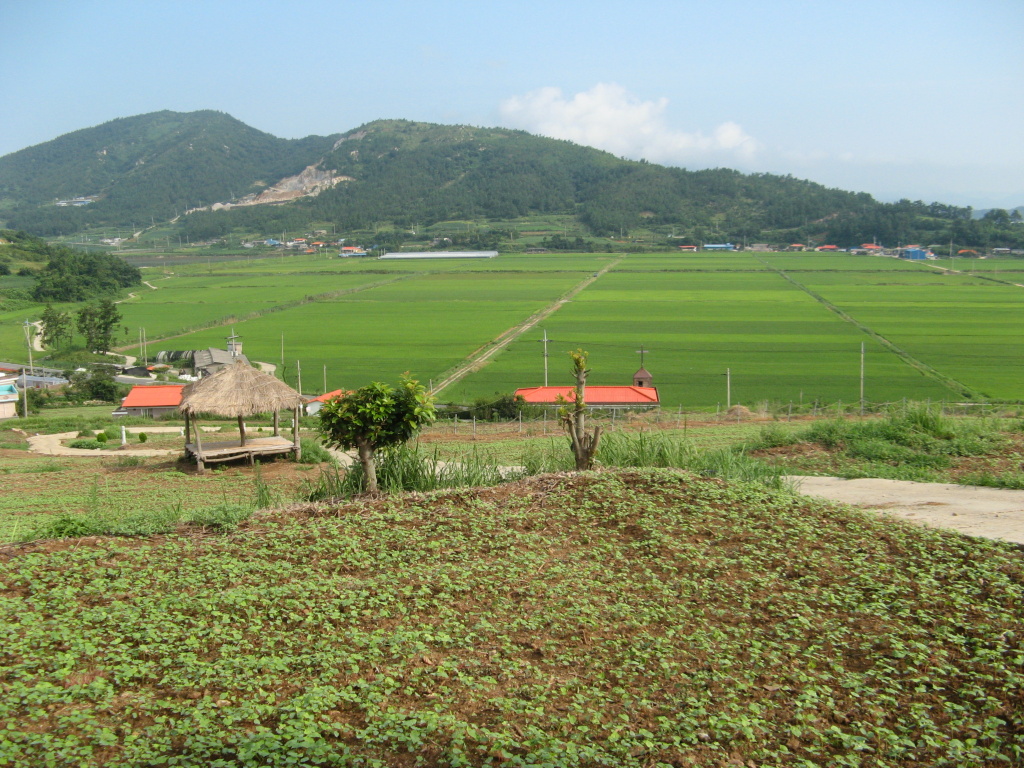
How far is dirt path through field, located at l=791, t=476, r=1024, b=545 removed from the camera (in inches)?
355

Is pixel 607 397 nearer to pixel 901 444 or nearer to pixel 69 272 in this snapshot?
pixel 901 444

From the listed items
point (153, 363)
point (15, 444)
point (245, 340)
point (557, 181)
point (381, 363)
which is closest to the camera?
point (15, 444)

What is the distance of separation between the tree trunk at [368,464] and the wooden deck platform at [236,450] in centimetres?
741

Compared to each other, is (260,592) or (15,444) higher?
(260,592)

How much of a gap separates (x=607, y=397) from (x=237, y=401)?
16128mm

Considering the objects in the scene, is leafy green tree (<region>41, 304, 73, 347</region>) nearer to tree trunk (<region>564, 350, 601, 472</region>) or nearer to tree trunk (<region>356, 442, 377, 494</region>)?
tree trunk (<region>356, 442, 377, 494</region>)

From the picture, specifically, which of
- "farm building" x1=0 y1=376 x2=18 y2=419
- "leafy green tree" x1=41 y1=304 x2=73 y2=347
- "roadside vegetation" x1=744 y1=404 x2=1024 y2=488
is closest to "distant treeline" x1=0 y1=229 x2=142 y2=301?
"leafy green tree" x1=41 y1=304 x2=73 y2=347

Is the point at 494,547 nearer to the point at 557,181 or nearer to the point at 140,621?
the point at 140,621

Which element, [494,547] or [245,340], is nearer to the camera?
[494,547]

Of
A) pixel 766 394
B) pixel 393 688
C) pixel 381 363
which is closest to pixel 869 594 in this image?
pixel 393 688

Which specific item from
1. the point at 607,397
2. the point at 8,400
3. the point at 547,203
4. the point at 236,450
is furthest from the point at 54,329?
the point at 547,203

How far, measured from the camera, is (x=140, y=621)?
6348 mm

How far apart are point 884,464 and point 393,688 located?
32.7ft

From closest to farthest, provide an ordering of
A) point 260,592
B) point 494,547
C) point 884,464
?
point 260,592 → point 494,547 → point 884,464
